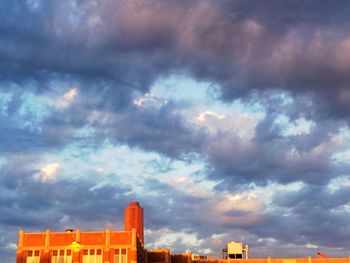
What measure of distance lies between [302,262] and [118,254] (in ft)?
115

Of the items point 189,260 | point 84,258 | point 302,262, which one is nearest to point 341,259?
point 302,262

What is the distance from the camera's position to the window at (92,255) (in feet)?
260

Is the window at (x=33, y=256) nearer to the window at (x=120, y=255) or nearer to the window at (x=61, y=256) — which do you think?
the window at (x=61, y=256)

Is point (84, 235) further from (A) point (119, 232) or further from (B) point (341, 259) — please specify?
(B) point (341, 259)

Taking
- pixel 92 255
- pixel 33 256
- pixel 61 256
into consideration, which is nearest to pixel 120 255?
pixel 92 255

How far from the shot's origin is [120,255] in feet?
259

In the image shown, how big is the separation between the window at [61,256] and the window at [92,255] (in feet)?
7.48

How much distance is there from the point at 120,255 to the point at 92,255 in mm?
4281

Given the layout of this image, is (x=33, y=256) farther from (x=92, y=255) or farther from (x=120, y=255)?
(x=120, y=255)

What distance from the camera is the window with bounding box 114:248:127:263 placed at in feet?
258

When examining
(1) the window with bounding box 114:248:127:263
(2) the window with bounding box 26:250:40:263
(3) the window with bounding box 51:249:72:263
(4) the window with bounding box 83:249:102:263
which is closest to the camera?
(1) the window with bounding box 114:248:127:263

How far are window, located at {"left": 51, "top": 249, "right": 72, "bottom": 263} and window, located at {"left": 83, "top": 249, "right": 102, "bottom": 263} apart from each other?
228 cm

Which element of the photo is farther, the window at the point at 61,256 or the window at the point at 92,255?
the window at the point at 61,256

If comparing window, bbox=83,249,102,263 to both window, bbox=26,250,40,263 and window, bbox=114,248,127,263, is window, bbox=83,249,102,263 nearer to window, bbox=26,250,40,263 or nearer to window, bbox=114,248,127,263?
window, bbox=114,248,127,263
